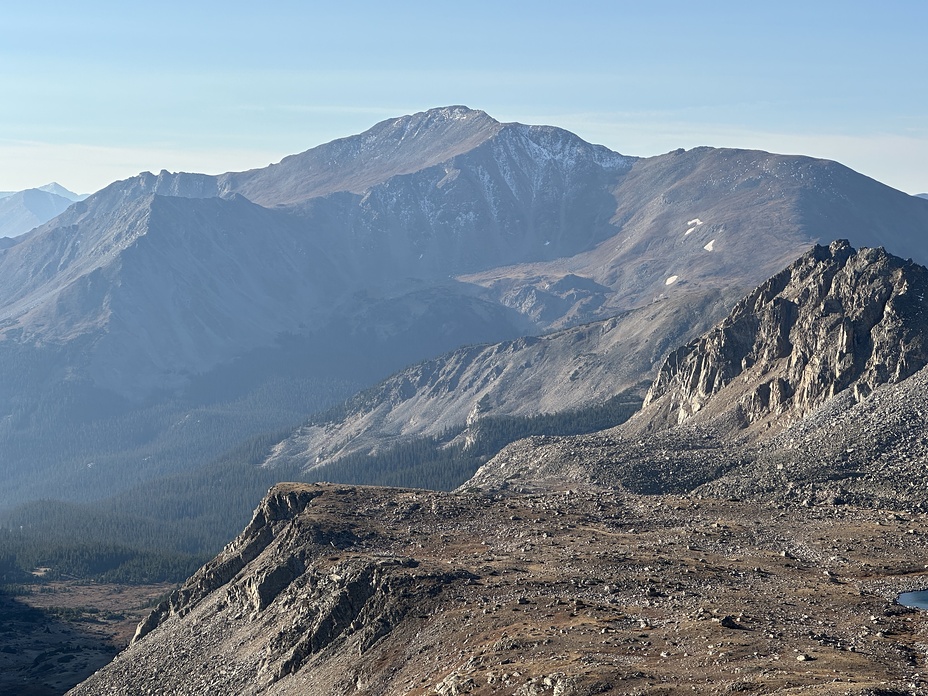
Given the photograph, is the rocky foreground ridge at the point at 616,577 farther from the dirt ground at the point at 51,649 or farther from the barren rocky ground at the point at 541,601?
the dirt ground at the point at 51,649

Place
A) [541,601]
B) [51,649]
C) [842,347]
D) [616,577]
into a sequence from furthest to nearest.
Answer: [842,347] < [51,649] < [616,577] < [541,601]

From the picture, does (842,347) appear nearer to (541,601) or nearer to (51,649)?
(541,601)

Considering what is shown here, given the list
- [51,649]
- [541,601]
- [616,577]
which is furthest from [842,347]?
[51,649]

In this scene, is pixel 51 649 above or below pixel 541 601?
below

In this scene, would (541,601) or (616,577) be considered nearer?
(541,601)

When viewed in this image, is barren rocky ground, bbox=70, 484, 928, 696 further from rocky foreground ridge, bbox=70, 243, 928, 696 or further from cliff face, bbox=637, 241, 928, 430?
cliff face, bbox=637, 241, 928, 430

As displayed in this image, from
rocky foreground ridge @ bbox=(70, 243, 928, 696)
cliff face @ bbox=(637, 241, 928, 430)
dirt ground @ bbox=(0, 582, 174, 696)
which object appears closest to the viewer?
rocky foreground ridge @ bbox=(70, 243, 928, 696)

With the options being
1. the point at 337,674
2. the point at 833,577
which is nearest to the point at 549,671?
the point at 337,674

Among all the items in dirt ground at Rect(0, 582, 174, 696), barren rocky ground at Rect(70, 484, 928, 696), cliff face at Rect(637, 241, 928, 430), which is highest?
cliff face at Rect(637, 241, 928, 430)

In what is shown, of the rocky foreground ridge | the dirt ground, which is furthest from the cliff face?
the dirt ground

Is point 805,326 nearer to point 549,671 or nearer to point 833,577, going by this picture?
point 833,577
